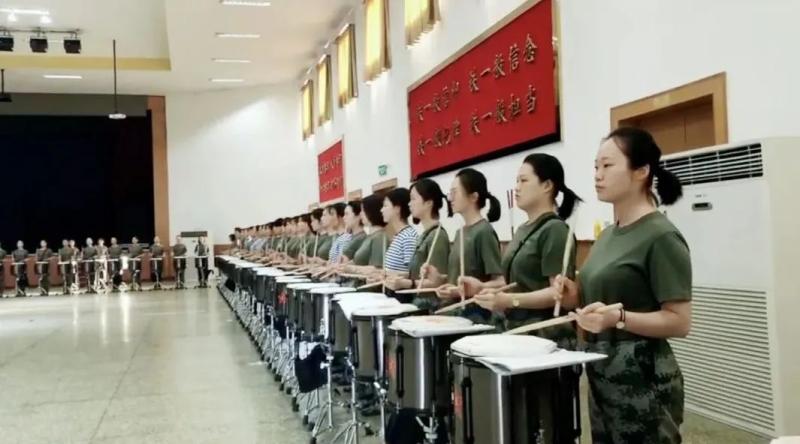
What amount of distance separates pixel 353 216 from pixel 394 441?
2563 mm

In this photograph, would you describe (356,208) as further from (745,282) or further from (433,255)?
(745,282)

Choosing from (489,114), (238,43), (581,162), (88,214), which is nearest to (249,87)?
(238,43)

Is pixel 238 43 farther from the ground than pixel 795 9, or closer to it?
farther from the ground

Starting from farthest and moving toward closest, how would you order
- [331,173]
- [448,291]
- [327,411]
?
→ [331,173], [327,411], [448,291]

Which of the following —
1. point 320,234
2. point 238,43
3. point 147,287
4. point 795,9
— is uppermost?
point 238,43

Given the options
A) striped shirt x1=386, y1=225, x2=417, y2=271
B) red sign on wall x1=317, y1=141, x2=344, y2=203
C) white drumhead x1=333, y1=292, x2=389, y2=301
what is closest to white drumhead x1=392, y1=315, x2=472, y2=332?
white drumhead x1=333, y1=292, x2=389, y2=301

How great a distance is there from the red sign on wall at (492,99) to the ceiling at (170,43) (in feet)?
12.1

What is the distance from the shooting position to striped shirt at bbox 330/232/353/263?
559cm

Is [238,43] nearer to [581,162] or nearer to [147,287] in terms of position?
[147,287]

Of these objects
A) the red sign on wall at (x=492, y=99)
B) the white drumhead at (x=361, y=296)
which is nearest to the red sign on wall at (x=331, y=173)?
the red sign on wall at (x=492, y=99)

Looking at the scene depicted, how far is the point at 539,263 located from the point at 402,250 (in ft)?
5.15

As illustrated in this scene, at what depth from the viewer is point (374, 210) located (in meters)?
4.55

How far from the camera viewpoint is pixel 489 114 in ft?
19.3

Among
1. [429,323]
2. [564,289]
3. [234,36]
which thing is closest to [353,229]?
[429,323]
